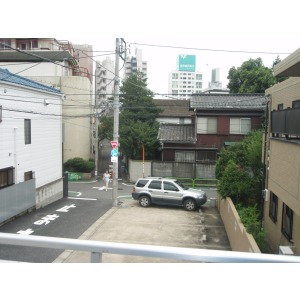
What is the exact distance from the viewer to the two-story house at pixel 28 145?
434 inches

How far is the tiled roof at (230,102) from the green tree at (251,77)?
1529 millimetres

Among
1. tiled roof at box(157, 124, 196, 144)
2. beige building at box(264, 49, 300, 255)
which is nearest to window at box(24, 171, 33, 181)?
beige building at box(264, 49, 300, 255)

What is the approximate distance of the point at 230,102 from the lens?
64.7 feet

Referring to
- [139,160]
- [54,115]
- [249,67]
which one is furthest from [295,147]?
[249,67]

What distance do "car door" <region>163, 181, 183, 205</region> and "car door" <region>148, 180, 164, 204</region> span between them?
175mm

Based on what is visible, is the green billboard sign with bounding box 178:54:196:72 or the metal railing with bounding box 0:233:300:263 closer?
the metal railing with bounding box 0:233:300:263

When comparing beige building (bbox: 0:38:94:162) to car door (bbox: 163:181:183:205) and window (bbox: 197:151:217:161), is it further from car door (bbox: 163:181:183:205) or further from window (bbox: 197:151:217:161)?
car door (bbox: 163:181:183:205)

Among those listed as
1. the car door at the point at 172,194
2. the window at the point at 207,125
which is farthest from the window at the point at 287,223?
the window at the point at 207,125

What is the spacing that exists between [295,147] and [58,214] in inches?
367

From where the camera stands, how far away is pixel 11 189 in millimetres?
11211

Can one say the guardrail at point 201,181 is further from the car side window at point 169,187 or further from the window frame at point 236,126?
the car side window at point 169,187

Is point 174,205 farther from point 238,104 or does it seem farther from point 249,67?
point 249,67

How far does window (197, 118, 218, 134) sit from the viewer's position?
20.2m

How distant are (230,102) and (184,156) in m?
4.44
